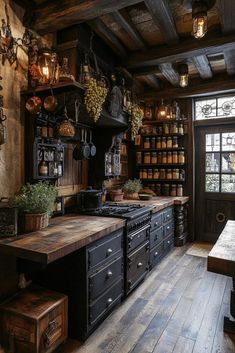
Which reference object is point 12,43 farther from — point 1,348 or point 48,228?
point 1,348

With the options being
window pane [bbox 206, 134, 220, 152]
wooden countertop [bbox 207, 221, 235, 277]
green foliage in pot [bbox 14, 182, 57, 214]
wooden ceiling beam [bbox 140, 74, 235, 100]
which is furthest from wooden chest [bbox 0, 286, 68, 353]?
wooden ceiling beam [bbox 140, 74, 235, 100]

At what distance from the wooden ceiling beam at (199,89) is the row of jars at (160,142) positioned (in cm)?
73

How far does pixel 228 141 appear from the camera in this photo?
164 inches

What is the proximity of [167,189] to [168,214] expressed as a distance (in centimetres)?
78

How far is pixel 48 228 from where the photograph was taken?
1970 mm

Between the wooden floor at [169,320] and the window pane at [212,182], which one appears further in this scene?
the window pane at [212,182]

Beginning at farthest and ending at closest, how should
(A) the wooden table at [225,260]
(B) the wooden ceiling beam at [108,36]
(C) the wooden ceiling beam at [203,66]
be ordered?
(C) the wooden ceiling beam at [203,66], (B) the wooden ceiling beam at [108,36], (A) the wooden table at [225,260]

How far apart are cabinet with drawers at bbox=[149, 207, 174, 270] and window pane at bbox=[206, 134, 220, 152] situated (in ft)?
4.38

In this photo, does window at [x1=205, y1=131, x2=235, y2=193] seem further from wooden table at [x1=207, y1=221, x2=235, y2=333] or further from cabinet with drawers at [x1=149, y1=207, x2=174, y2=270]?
wooden table at [x1=207, y1=221, x2=235, y2=333]

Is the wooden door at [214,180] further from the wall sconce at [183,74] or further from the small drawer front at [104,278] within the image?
the small drawer front at [104,278]

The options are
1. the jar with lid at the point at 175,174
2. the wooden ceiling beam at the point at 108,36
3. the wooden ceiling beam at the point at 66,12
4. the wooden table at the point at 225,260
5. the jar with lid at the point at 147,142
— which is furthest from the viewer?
the jar with lid at the point at 147,142

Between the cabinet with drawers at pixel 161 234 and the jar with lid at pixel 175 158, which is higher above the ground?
the jar with lid at pixel 175 158

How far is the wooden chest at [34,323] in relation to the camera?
1.57 m

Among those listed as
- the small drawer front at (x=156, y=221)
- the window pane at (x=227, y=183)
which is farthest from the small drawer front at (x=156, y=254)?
the window pane at (x=227, y=183)
